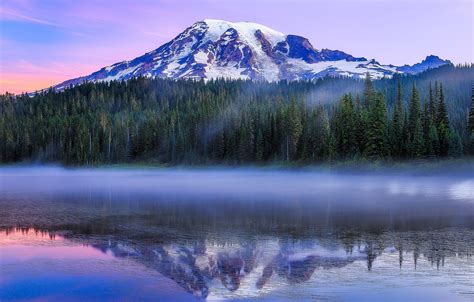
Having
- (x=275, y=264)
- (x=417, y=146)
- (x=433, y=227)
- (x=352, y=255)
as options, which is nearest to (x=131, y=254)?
(x=275, y=264)

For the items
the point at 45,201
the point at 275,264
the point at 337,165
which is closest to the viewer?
the point at 275,264

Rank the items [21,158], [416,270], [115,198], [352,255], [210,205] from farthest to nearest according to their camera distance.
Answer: [21,158]
[115,198]
[210,205]
[352,255]
[416,270]

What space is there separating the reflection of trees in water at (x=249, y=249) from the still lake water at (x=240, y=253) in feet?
0.13

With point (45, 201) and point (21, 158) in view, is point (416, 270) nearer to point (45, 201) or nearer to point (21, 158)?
point (45, 201)

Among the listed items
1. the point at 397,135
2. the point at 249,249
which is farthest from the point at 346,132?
the point at 249,249

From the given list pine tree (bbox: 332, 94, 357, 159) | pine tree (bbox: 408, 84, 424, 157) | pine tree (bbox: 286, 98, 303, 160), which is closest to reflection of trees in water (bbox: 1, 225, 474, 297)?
pine tree (bbox: 408, 84, 424, 157)

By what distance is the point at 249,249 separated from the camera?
2009cm

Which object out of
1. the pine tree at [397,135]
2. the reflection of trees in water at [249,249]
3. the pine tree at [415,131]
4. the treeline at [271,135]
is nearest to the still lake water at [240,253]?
the reflection of trees in water at [249,249]

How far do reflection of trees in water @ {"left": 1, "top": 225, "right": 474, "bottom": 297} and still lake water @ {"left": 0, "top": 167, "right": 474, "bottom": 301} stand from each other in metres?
0.04

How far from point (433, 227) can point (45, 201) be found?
30792 mm

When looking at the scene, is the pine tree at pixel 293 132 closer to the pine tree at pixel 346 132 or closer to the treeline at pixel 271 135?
the treeline at pixel 271 135

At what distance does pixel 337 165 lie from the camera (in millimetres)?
93875

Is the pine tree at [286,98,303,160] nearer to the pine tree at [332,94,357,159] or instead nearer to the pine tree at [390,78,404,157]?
the pine tree at [332,94,357,159]

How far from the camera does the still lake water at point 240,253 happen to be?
14156mm
